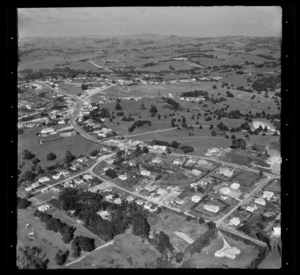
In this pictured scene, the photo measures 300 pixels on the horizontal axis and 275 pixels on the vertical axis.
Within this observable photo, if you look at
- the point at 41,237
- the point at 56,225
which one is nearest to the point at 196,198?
the point at 56,225

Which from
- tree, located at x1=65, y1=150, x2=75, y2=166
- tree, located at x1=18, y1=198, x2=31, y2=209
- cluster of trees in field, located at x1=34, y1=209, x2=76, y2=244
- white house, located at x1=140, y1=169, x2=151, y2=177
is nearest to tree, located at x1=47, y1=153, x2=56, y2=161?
tree, located at x1=65, y1=150, x2=75, y2=166

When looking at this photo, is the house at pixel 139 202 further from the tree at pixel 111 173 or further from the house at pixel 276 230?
the house at pixel 276 230

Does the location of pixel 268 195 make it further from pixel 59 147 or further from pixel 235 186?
pixel 59 147

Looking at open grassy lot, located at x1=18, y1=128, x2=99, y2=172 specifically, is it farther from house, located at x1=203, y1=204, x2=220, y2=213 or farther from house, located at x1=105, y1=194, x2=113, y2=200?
house, located at x1=203, y1=204, x2=220, y2=213

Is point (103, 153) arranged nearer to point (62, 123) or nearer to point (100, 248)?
point (62, 123)
